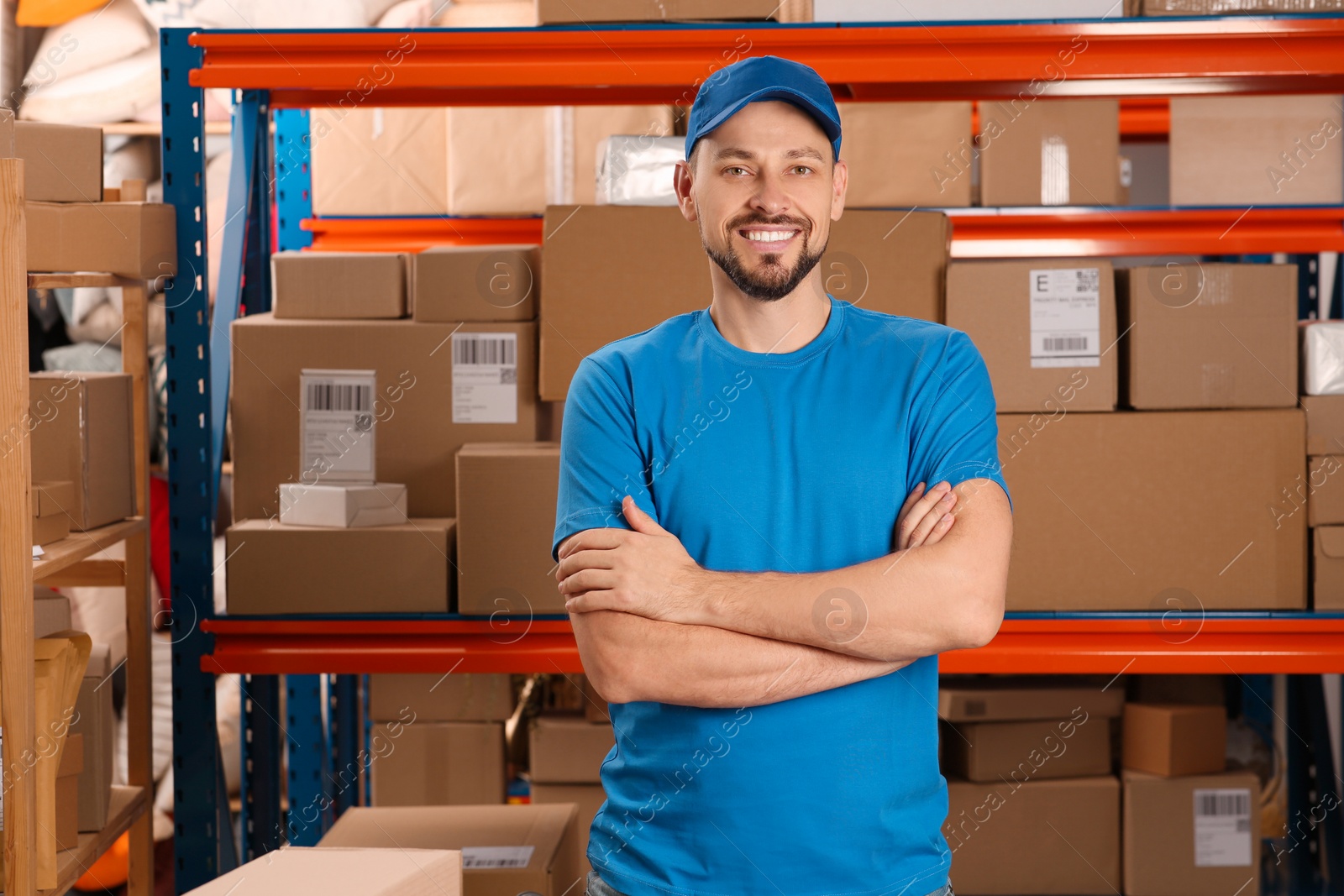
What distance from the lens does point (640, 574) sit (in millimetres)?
1402

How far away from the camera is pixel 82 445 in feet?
6.86

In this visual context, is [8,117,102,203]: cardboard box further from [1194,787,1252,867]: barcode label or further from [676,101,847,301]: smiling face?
[1194,787,1252,867]: barcode label

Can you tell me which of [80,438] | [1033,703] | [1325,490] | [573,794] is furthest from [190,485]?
[1325,490]

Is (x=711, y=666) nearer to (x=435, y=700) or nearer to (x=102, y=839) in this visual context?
(x=102, y=839)

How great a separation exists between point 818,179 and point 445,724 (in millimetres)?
1833

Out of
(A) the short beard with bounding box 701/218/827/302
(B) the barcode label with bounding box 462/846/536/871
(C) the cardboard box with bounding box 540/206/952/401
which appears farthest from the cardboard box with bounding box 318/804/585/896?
(A) the short beard with bounding box 701/218/827/302

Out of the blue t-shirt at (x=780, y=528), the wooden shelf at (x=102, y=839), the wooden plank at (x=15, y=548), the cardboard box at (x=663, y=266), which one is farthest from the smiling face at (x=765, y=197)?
the wooden shelf at (x=102, y=839)

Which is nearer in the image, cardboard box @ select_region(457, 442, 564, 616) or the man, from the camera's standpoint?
the man

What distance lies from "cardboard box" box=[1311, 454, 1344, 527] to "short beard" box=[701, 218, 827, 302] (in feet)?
4.10

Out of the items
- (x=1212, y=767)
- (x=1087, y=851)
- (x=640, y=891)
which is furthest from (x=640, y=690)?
(x=1212, y=767)

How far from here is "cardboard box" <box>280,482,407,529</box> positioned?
2.15 metres

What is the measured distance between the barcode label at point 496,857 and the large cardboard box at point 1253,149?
2395 mm

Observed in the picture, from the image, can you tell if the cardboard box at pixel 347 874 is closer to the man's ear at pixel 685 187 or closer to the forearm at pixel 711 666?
the forearm at pixel 711 666

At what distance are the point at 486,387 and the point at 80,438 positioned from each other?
762mm
